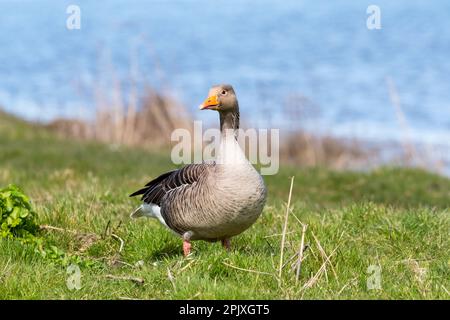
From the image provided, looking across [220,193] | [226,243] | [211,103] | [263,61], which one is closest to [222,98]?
[211,103]

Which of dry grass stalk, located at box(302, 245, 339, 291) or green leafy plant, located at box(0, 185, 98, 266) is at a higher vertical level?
green leafy plant, located at box(0, 185, 98, 266)

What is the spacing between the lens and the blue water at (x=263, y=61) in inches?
886

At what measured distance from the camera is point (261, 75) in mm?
30391

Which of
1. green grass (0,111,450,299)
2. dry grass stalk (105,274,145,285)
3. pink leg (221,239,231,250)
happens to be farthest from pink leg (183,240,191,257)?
dry grass stalk (105,274,145,285)

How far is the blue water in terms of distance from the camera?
22500 millimetres

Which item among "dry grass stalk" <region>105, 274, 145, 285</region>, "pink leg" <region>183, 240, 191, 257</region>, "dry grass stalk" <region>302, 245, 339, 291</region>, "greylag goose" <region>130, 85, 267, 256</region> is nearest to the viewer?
"dry grass stalk" <region>302, 245, 339, 291</region>

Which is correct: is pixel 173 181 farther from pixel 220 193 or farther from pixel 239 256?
pixel 239 256

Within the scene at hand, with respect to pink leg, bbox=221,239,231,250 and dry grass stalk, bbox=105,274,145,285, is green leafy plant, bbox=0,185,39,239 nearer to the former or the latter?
dry grass stalk, bbox=105,274,145,285

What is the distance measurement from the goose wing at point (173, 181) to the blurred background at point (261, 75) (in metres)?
8.50

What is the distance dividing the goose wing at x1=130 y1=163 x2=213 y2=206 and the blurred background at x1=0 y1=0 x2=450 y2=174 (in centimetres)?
850

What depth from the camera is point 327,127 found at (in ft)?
67.9

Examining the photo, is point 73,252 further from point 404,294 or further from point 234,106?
point 404,294

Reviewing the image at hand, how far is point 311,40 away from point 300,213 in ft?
108
